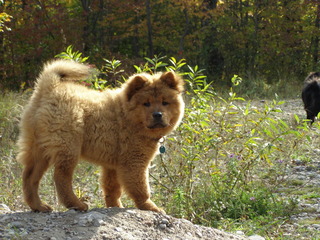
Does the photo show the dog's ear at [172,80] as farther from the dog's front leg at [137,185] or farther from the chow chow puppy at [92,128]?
the dog's front leg at [137,185]

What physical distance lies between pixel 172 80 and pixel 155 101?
1.08ft

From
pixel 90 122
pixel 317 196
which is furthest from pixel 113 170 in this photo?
pixel 317 196

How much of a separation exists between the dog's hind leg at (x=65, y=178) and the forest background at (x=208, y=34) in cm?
1085

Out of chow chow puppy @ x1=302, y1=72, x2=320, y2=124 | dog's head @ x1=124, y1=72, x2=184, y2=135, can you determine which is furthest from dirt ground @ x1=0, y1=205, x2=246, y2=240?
chow chow puppy @ x1=302, y1=72, x2=320, y2=124

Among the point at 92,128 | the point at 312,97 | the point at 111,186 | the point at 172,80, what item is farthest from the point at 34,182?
the point at 312,97

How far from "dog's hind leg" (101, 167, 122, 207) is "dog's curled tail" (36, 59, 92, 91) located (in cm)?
107

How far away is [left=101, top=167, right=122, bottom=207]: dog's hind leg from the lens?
16.6 feet

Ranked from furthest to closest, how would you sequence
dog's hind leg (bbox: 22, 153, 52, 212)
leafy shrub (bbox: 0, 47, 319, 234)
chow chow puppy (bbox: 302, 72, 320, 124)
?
chow chow puppy (bbox: 302, 72, 320, 124), leafy shrub (bbox: 0, 47, 319, 234), dog's hind leg (bbox: 22, 153, 52, 212)

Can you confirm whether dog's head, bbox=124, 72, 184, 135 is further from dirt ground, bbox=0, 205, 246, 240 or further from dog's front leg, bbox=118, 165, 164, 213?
dirt ground, bbox=0, 205, 246, 240

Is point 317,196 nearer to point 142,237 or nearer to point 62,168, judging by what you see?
point 142,237

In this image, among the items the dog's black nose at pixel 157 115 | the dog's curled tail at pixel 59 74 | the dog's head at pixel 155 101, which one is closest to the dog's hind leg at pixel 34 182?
the dog's curled tail at pixel 59 74

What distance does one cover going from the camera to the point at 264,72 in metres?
19.4

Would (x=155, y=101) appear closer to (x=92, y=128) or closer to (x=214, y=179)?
(x=92, y=128)

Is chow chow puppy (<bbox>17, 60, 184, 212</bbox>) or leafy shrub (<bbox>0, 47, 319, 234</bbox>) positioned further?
leafy shrub (<bbox>0, 47, 319, 234</bbox>)
